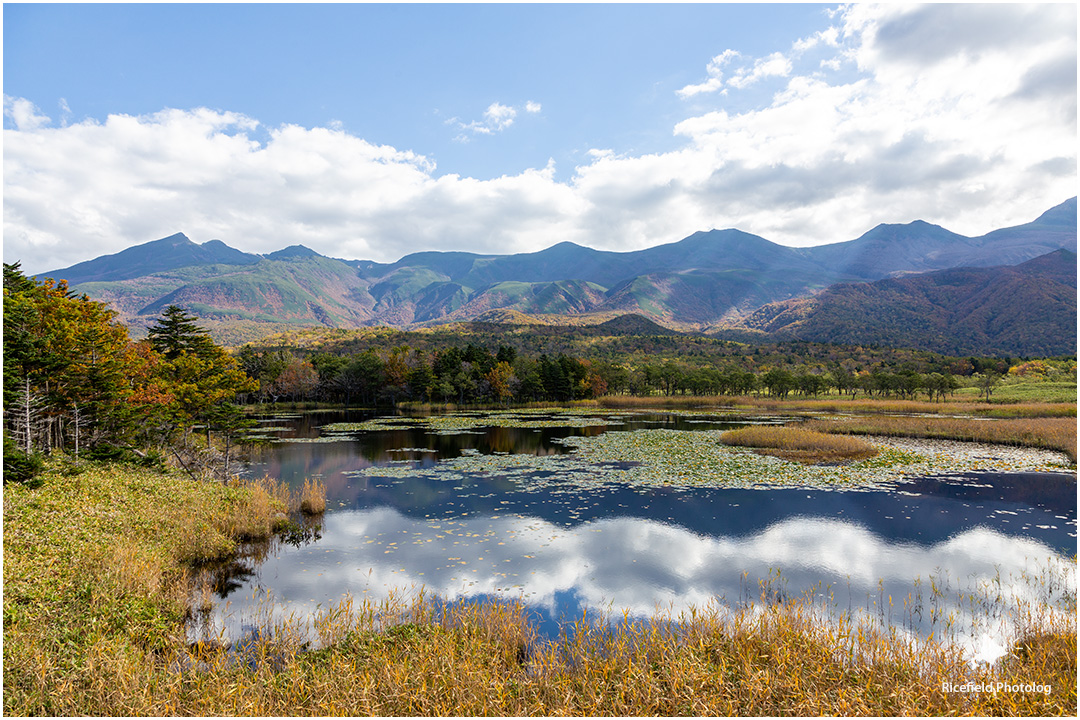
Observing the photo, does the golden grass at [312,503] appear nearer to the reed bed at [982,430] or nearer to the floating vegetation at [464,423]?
the floating vegetation at [464,423]

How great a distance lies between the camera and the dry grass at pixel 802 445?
37.2m

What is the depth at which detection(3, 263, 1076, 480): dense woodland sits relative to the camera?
22672mm

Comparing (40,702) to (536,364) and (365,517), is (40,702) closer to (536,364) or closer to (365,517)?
(365,517)

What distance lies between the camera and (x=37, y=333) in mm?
23594

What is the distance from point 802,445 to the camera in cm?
4125

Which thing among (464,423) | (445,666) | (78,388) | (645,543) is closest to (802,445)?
(645,543)

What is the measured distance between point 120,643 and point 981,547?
26469 millimetres

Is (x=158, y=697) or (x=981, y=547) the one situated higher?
(x=158, y=697)

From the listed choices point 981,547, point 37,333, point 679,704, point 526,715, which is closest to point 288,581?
point 526,715

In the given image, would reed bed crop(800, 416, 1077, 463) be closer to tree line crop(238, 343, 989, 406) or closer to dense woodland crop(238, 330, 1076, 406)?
dense woodland crop(238, 330, 1076, 406)

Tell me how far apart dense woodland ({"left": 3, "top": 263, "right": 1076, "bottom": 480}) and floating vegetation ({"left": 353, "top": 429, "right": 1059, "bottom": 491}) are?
13.4 meters

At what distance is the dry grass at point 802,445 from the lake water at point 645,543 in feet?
22.4

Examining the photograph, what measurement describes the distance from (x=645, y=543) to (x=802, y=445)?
89.4 ft

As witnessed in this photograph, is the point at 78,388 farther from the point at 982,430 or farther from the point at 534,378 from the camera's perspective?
the point at 534,378
